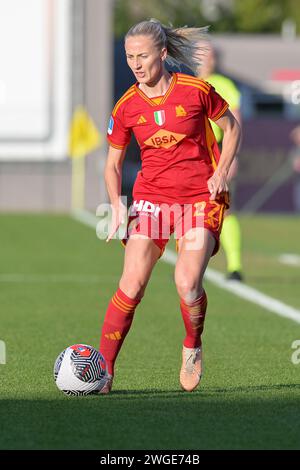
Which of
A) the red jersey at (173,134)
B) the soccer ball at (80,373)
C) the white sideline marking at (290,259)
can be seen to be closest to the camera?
the soccer ball at (80,373)

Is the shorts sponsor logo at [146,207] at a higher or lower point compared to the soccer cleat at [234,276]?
lower

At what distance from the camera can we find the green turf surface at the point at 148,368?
6.40 meters

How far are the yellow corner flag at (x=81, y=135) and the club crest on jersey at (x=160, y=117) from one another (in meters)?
21.8

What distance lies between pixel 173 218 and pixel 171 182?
0.68ft

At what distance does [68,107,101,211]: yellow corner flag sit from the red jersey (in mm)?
21543

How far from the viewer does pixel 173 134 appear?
781 centimetres

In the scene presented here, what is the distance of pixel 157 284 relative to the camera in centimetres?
1467

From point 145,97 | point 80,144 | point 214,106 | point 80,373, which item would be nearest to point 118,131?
point 145,97

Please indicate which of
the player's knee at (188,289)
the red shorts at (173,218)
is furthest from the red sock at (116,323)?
the red shorts at (173,218)

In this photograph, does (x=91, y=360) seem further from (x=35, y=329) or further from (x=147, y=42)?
(x=35, y=329)

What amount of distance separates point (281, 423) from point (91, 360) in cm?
143

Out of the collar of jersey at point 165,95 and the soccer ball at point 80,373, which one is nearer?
the soccer ball at point 80,373

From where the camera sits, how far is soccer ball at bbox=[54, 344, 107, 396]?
7.56m

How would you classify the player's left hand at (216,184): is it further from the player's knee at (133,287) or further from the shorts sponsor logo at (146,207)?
the player's knee at (133,287)
